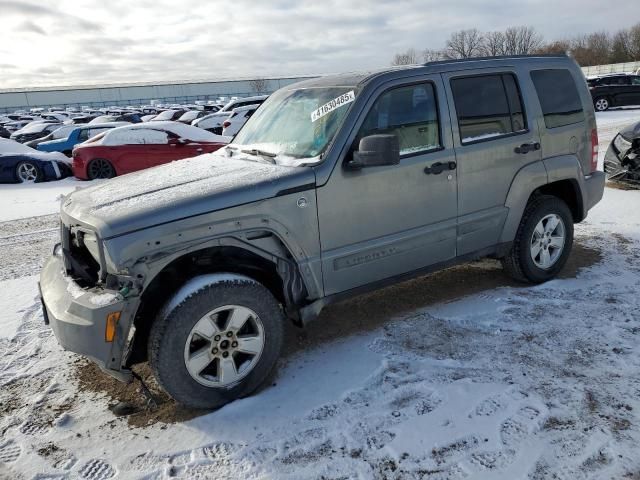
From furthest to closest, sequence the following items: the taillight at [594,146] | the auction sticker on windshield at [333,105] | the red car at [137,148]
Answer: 1. the red car at [137,148]
2. the taillight at [594,146]
3. the auction sticker on windshield at [333,105]

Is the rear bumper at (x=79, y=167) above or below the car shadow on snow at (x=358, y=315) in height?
above

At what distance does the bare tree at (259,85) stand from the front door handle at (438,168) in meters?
91.1

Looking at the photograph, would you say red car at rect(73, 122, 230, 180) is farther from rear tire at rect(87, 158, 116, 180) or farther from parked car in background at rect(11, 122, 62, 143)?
parked car in background at rect(11, 122, 62, 143)

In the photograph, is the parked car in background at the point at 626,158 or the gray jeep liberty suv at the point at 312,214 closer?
the gray jeep liberty suv at the point at 312,214

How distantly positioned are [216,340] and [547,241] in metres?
3.21

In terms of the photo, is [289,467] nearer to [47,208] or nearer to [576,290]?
[576,290]

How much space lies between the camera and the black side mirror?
10.6 feet

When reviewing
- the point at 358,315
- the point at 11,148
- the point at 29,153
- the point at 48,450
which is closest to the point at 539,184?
the point at 358,315

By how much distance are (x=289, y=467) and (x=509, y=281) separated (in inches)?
121

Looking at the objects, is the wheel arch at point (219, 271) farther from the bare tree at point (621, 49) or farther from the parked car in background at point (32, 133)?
the bare tree at point (621, 49)

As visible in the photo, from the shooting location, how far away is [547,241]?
467 cm

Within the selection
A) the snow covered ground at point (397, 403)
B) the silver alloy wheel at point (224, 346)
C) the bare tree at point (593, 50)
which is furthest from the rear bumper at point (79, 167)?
the bare tree at point (593, 50)

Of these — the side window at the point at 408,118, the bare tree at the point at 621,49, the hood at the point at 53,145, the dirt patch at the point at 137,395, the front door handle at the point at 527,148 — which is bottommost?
the dirt patch at the point at 137,395

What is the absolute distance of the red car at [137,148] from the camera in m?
11.8
